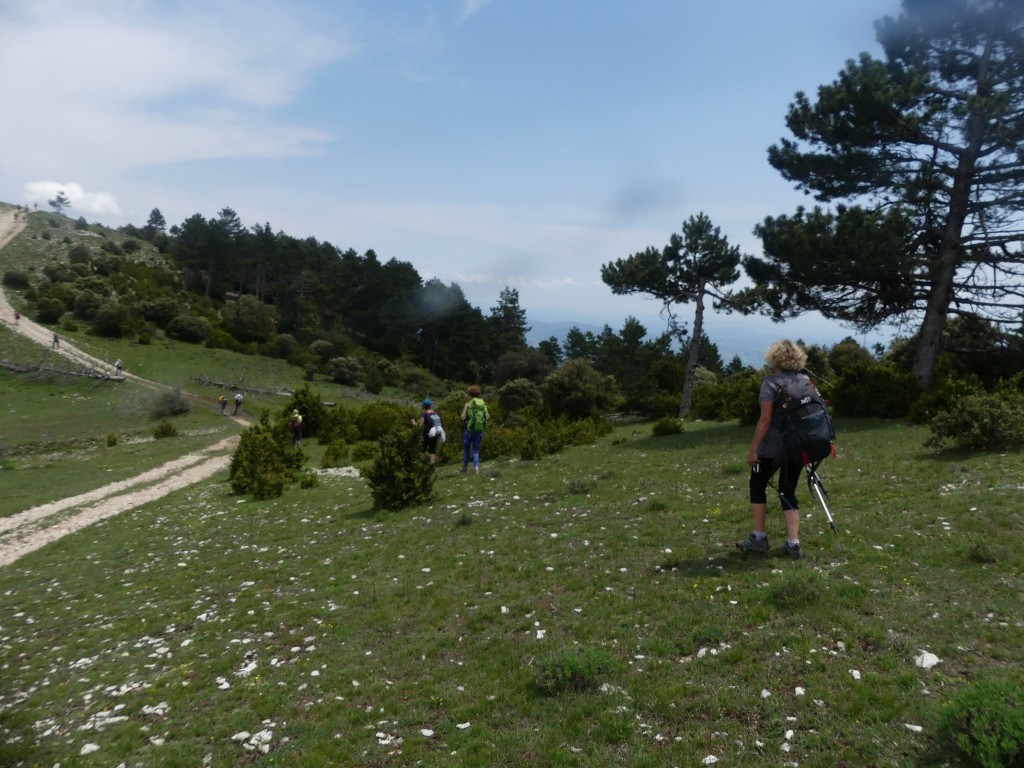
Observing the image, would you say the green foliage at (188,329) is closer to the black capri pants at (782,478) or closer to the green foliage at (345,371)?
the green foliage at (345,371)

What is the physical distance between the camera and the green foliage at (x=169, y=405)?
48.8 metres

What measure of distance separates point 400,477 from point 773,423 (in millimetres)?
10509

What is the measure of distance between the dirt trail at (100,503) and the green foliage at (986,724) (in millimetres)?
19578

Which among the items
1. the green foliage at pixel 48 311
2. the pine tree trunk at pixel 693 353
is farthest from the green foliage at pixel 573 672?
the green foliage at pixel 48 311

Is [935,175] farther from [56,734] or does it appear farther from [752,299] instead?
[56,734]

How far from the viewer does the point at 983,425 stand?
1534cm

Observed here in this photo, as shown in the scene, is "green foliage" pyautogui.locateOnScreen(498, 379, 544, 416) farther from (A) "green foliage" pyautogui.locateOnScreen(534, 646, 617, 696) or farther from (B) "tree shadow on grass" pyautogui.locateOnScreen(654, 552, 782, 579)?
(A) "green foliage" pyautogui.locateOnScreen(534, 646, 617, 696)

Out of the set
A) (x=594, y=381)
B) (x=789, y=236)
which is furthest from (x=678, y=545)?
(x=594, y=381)

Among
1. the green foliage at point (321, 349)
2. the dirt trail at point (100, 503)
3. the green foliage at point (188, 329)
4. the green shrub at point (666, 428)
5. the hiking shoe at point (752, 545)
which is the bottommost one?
the dirt trail at point (100, 503)

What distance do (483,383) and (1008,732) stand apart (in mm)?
104282

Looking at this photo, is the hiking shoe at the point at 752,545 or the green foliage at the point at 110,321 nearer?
the hiking shoe at the point at 752,545

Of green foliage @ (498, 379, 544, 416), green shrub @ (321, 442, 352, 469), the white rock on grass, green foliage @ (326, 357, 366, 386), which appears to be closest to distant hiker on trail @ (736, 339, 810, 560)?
the white rock on grass

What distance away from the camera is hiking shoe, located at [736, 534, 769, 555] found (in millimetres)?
9344

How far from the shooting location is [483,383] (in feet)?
355
